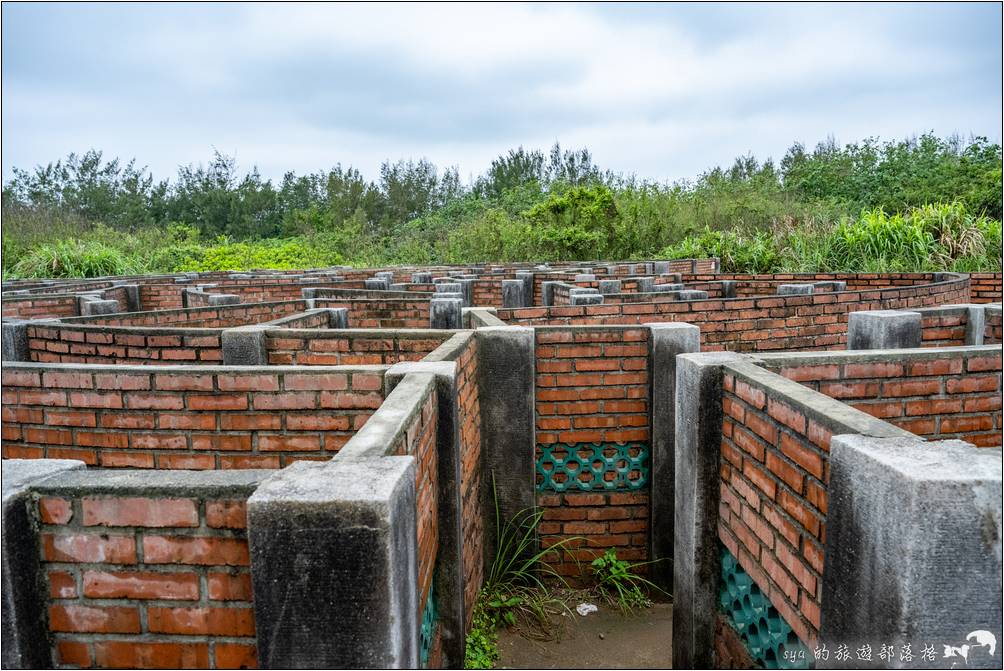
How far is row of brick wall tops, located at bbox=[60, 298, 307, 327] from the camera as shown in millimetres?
5711

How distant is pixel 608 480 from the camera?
4129 mm

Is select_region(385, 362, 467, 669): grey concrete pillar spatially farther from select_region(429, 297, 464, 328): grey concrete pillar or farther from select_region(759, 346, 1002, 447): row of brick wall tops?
select_region(429, 297, 464, 328): grey concrete pillar

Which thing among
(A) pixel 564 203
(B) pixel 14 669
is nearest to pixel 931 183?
(A) pixel 564 203

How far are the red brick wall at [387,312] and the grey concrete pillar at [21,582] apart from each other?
5.03 m

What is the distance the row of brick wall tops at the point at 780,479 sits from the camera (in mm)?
2057

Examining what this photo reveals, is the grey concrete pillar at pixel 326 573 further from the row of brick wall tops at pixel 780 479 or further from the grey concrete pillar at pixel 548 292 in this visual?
the grey concrete pillar at pixel 548 292

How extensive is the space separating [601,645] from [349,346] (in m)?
2.16

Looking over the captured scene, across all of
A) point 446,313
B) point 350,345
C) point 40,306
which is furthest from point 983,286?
Answer: point 40,306

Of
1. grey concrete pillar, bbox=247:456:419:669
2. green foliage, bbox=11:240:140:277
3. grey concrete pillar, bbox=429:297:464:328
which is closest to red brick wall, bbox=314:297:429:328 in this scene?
grey concrete pillar, bbox=429:297:464:328

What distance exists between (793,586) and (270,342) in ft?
10.1

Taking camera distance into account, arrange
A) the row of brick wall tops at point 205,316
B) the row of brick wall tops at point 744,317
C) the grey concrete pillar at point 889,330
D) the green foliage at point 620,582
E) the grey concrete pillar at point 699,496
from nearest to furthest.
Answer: the grey concrete pillar at point 699,496
the green foliage at point 620,582
the grey concrete pillar at point 889,330
the row of brick wall tops at point 744,317
the row of brick wall tops at point 205,316

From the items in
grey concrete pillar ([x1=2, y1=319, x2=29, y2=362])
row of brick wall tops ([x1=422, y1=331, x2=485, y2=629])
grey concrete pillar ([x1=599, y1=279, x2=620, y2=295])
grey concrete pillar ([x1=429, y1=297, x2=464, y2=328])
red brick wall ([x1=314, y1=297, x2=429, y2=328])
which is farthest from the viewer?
grey concrete pillar ([x1=599, y1=279, x2=620, y2=295])

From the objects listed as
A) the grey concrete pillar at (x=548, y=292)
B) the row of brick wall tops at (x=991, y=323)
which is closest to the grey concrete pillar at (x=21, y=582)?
the row of brick wall tops at (x=991, y=323)

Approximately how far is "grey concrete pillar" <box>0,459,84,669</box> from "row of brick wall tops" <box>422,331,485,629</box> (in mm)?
1638
